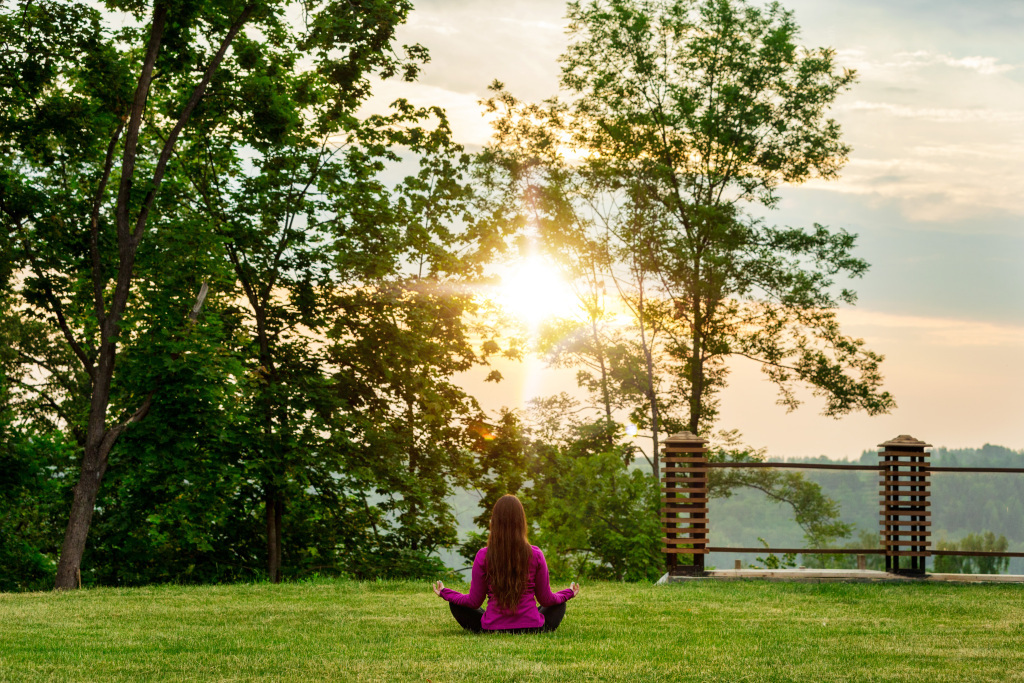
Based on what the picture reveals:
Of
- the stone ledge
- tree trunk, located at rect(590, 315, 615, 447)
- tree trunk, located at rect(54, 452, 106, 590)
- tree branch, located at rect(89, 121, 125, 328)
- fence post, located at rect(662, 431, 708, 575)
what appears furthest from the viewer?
tree trunk, located at rect(590, 315, 615, 447)

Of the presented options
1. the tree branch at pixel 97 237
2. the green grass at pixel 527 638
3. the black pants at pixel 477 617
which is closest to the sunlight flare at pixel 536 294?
the tree branch at pixel 97 237

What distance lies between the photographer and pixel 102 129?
774 inches

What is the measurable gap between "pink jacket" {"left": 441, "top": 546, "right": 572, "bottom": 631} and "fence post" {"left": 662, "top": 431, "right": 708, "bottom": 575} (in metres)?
6.29

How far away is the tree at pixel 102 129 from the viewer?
17.8 meters

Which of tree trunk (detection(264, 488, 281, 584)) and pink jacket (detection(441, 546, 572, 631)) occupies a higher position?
pink jacket (detection(441, 546, 572, 631))

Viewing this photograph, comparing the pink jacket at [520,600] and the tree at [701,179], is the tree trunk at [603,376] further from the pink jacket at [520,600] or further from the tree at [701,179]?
the pink jacket at [520,600]

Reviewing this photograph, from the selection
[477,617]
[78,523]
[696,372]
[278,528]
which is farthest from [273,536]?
[477,617]

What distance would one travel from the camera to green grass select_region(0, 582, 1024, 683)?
646 cm

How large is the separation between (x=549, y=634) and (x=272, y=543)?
15882mm

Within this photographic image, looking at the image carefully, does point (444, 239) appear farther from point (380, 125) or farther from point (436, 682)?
point (436, 682)

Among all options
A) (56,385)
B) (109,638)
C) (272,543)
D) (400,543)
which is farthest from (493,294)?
(109,638)

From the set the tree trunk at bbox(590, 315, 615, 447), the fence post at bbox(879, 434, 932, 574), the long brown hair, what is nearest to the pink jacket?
the long brown hair

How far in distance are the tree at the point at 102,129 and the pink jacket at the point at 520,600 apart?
1209 centimetres

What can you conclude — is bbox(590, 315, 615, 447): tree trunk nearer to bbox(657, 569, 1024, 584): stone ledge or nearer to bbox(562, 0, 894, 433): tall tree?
bbox(562, 0, 894, 433): tall tree
